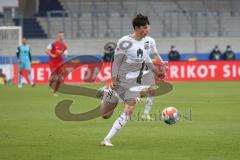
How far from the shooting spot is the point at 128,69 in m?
13.5

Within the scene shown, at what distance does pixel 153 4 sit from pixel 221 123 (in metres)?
32.5

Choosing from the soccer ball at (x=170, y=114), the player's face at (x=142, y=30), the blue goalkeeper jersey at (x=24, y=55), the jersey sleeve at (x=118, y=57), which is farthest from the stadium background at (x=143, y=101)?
the player's face at (x=142, y=30)

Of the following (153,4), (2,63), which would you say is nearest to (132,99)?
(2,63)

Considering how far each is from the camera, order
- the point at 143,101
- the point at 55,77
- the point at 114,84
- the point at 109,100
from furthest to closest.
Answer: the point at 55,77, the point at 143,101, the point at 109,100, the point at 114,84

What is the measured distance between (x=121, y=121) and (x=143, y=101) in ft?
41.2

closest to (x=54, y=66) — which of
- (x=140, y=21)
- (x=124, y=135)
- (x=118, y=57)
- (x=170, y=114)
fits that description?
(x=170, y=114)

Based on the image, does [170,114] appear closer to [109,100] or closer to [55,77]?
[109,100]

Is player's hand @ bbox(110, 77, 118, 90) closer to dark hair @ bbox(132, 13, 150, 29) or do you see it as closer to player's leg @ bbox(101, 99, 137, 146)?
player's leg @ bbox(101, 99, 137, 146)

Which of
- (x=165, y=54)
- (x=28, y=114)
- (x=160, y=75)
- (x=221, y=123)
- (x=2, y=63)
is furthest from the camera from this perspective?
(x=165, y=54)

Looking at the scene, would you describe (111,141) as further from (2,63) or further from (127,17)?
(127,17)

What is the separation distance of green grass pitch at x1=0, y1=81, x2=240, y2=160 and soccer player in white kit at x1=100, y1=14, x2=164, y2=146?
596 mm

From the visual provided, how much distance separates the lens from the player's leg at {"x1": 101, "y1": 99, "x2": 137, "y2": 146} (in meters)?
13.0

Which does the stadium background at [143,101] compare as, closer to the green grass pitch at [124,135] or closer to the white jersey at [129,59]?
the green grass pitch at [124,135]

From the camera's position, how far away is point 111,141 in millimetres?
13914
